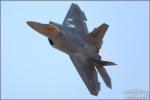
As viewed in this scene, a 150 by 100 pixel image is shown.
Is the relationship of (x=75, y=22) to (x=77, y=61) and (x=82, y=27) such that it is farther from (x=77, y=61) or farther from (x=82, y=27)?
(x=77, y=61)

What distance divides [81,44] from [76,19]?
9044 millimetres

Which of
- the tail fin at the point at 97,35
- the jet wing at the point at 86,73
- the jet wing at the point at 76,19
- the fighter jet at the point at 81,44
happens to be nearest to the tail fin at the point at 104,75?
the fighter jet at the point at 81,44

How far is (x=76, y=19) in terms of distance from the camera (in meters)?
77.9

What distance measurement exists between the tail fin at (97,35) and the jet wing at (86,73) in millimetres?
3273

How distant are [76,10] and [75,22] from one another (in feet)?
10.9

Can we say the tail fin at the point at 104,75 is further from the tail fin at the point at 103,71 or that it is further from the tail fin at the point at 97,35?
the tail fin at the point at 97,35

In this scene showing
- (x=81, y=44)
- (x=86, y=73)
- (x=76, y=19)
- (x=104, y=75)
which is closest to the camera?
(x=81, y=44)

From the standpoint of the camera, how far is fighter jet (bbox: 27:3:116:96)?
67000 mm

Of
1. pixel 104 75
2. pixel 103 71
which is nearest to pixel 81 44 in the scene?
pixel 103 71

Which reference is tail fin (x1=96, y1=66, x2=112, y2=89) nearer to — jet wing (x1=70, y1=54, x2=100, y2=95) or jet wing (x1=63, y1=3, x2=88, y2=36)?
jet wing (x1=70, y1=54, x2=100, y2=95)

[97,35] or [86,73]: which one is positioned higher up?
[97,35]

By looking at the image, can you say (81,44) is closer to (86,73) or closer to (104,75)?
(86,73)

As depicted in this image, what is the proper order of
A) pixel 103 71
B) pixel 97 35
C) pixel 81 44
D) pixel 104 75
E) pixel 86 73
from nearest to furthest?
pixel 81 44 → pixel 86 73 → pixel 97 35 → pixel 104 75 → pixel 103 71

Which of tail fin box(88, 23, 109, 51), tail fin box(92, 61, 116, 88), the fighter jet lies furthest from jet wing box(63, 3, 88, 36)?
tail fin box(92, 61, 116, 88)
